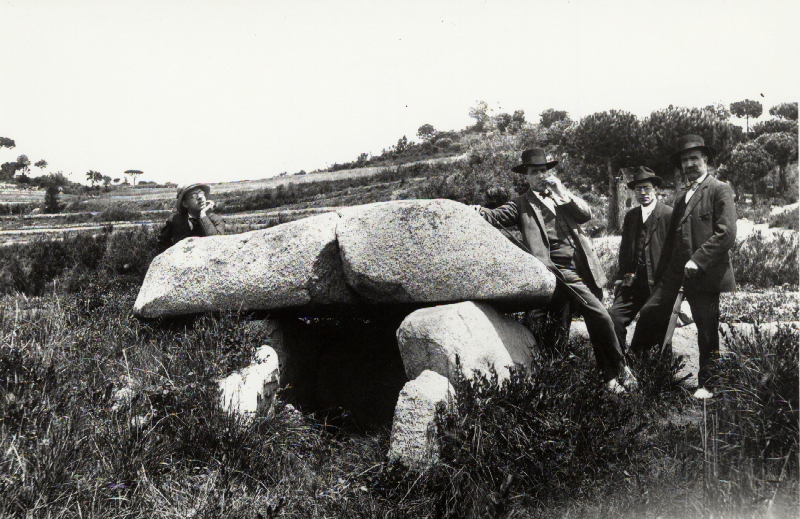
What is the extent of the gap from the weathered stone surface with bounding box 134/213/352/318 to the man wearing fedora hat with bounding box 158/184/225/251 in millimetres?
1392

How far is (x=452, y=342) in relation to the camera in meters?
4.09

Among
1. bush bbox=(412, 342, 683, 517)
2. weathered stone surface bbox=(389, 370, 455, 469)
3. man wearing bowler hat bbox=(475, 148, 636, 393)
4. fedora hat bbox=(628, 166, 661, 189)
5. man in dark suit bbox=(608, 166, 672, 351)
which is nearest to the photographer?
bush bbox=(412, 342, 683, 517)

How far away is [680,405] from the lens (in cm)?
446

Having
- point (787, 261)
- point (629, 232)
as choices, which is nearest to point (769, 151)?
point (787, 261)

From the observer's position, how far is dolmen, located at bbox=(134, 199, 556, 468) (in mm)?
4223

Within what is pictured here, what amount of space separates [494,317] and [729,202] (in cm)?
206

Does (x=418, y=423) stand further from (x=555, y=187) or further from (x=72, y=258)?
(x=72, y=258)

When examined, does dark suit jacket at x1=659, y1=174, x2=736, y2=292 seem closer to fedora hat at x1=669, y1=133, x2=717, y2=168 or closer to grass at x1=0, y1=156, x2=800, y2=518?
fedora hat at x1=669, y1=133, x2=717, y2=168

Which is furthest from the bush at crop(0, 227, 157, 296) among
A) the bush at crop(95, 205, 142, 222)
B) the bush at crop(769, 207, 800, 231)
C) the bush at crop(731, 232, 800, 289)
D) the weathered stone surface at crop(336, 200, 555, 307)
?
the bush at crop(769, 207, 800, 231)

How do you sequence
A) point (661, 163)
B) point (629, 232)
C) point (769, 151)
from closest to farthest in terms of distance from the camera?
point (629, 232) < point (661, 163) < point (769, 151)

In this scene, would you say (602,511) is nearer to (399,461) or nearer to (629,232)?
(399,461)

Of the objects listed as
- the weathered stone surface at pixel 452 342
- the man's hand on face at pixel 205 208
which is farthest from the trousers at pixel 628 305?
the man's hand on face at pixel 205 208

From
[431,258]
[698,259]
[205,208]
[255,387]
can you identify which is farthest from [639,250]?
[205,208]

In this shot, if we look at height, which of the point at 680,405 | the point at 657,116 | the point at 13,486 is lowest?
the point at 680,405
